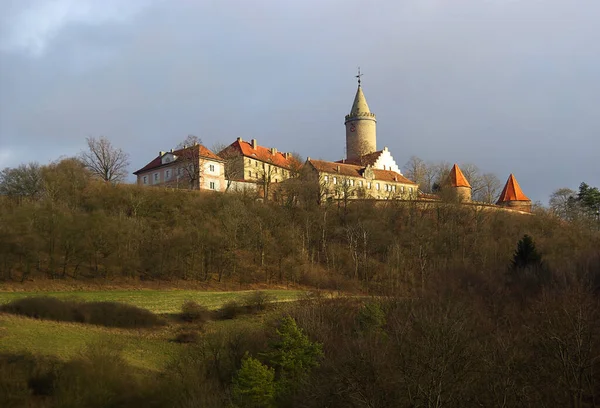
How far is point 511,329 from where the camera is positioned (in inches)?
1318

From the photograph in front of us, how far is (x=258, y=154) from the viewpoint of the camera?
82000 millimetres

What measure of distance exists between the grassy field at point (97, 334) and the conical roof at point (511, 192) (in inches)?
1966

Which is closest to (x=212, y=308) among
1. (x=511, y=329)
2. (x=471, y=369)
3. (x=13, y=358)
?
(x=13, y=358)

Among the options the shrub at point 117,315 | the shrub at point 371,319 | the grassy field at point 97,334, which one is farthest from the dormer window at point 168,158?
the shrub at point 371,319

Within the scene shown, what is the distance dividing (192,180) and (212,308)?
28.1 meters

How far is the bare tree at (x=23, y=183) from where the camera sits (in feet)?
201

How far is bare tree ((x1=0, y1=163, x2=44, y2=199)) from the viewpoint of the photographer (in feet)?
201

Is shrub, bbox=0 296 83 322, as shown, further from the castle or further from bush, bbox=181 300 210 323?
the castle

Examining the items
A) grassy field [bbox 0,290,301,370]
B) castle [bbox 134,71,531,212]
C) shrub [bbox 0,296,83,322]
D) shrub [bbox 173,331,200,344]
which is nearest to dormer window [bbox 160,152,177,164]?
castle [bbox 134,71,531,212]

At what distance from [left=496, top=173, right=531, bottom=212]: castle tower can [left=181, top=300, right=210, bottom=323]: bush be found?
54486mm

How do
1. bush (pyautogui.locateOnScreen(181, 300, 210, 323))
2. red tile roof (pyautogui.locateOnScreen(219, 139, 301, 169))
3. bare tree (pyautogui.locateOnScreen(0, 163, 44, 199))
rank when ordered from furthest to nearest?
red tile roof (pyautogui.locateOnScreen(219, 139, 301, 169)), bare tree (pyautogui.locateOnScreen(0, 163, 44, 199)), bush (pyautogui.locateOnScreen(181, 300, 210, 323))

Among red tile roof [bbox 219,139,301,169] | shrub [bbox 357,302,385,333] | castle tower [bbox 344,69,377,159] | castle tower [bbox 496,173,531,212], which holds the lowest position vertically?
shrub [bbox 357,302,385,333]

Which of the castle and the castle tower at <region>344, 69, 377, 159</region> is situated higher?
the castle tower at <region>344, 69, 377, 159</region>

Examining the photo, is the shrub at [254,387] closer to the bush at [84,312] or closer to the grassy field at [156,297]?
the bush at [84,312]
